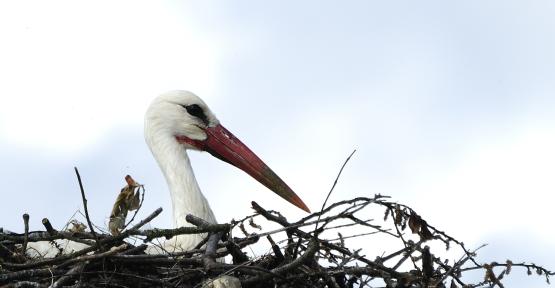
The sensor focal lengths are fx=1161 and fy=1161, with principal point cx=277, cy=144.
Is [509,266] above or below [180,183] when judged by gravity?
below

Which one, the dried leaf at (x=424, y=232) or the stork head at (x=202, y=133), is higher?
the stork head at (x=202, y=133)

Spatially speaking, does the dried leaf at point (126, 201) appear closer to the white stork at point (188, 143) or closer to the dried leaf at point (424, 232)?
the white stork at point (188, 143)

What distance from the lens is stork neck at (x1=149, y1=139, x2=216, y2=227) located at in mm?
6152

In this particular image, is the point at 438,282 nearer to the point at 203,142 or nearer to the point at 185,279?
the point at 185,279

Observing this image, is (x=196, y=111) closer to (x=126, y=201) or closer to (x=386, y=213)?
(x=126, y=201)

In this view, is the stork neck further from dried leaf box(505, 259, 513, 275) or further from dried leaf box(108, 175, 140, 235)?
dried leaf box(505, 259, 513, 275)

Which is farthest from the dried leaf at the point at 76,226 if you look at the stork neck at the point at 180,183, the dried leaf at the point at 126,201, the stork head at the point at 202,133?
the stork head at the point at 202,133

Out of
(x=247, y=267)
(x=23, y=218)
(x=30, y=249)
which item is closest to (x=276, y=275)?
(x=247, y=267)

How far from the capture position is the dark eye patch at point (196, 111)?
21.9 ft

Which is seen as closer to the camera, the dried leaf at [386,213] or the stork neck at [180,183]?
the dried leaf at [386,213]

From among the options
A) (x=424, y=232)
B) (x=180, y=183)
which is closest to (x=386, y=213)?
(x=424, y=232)

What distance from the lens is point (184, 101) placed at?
667 cm

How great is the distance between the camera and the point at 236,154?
672 centimetres

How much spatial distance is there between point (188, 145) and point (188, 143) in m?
Result: 0.01
